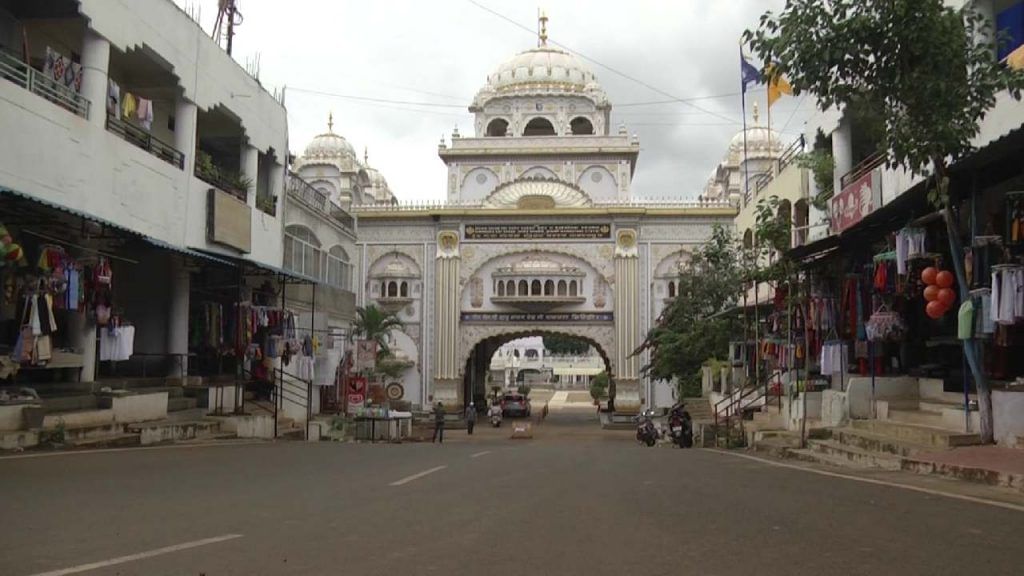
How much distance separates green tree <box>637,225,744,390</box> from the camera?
28078 millimetres

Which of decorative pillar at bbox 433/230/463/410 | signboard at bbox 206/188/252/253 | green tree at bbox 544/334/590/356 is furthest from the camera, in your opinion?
green tree at bbox 544/334/590/356

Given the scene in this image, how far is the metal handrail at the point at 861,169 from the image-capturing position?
51.1 feet

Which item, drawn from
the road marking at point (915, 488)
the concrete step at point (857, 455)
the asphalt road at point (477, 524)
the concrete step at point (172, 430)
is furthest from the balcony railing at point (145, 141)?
the concrete step at point (857, 455)

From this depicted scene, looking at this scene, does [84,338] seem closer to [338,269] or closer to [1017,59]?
[1017,59]

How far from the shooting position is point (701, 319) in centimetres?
2950

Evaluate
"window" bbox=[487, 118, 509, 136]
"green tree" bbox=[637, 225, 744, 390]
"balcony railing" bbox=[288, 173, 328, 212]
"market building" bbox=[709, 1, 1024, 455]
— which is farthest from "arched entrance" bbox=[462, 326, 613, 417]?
"market building" bbox=[709, 1, 1024, 455]

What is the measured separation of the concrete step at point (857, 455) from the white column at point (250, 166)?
1502 cm

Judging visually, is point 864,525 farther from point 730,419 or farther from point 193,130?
point 193,130

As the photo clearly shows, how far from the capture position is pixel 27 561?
5102mm

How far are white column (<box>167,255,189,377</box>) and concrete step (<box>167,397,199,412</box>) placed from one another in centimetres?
131

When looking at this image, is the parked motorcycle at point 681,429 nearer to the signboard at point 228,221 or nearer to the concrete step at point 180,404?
the concrete step at point 180,404

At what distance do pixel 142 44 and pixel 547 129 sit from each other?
32.0 meters

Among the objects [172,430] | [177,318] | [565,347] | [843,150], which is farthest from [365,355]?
[565,347]

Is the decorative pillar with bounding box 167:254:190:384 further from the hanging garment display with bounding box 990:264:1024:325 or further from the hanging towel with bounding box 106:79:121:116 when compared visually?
the hanging garment display with bounding box 990:264:1024:325
